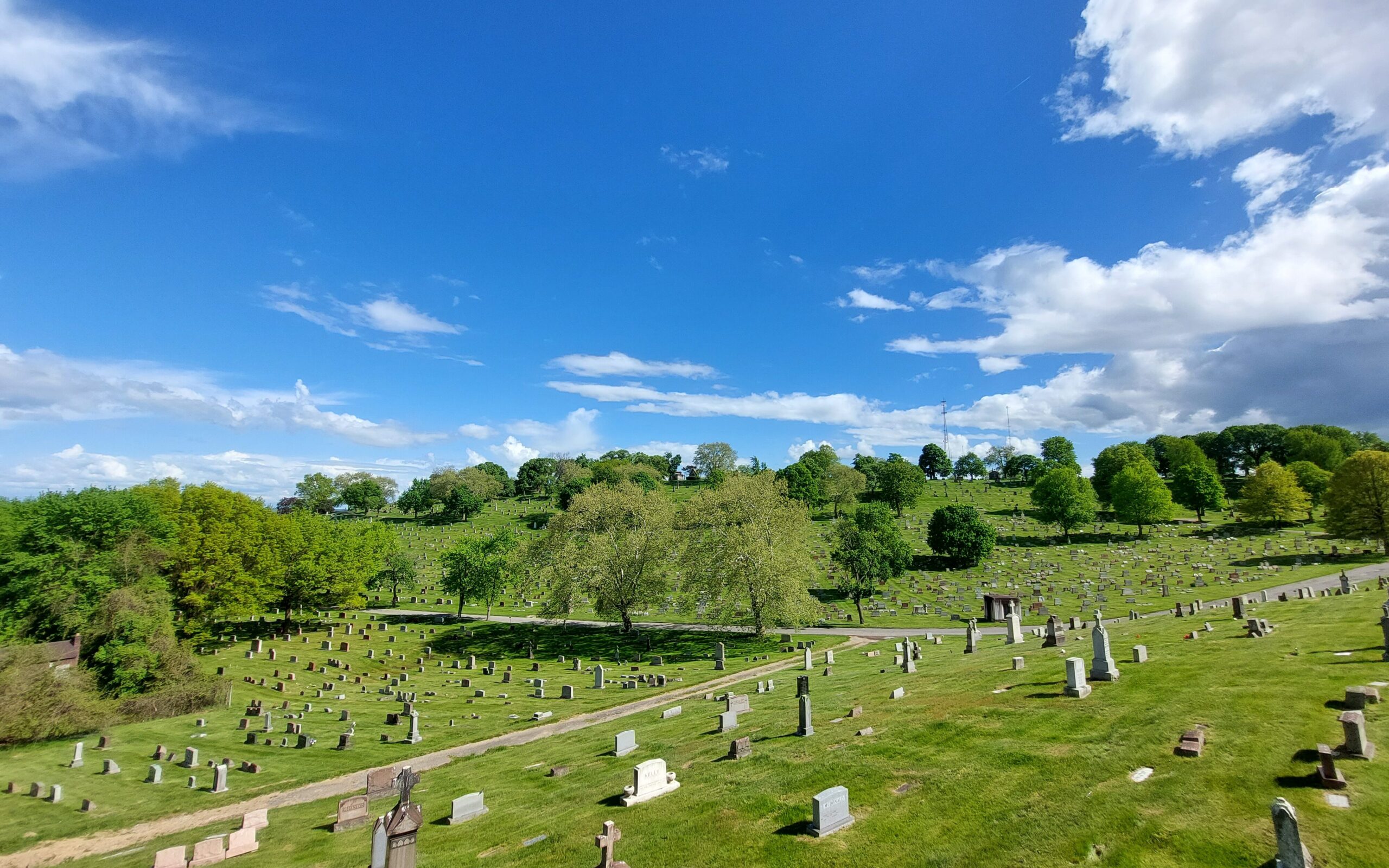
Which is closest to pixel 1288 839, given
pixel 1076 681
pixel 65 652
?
pixel 1076 681

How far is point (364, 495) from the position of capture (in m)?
140

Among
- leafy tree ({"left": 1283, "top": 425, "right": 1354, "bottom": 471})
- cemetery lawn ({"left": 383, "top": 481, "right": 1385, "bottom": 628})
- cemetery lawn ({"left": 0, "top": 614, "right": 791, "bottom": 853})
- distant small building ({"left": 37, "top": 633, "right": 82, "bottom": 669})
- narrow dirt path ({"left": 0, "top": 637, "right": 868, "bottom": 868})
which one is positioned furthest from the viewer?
leafy tree ({"left": 1283, "top": 425, "right": 1354, "bottom": 471})

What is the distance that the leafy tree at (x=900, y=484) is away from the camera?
359 feet

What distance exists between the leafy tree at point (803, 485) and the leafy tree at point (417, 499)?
82603mm

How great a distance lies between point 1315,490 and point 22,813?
135434 mm

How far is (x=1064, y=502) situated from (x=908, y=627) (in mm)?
49331

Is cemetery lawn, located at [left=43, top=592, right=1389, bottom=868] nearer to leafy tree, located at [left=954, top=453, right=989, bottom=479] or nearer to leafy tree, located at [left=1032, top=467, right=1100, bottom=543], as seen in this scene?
leafy tree, located at [left=1032, top=467, right=1100, bottom=543]

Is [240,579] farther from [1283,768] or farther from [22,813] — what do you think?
[1283,768]

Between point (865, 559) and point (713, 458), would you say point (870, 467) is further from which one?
point (865, 559)

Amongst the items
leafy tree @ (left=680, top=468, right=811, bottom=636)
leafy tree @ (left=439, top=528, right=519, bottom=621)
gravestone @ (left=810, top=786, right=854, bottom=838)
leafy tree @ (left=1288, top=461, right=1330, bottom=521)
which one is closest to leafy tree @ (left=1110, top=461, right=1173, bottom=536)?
leafy tree @ (left=1288, top=461, right=1330, bottom=521)

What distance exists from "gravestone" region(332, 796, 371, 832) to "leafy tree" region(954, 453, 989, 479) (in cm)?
16228

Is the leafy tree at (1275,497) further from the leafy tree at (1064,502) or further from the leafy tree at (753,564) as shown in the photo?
the leafy tree at (753,564)

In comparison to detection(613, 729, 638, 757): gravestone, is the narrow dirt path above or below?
below

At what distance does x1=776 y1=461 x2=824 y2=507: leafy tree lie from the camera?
10869 cm
